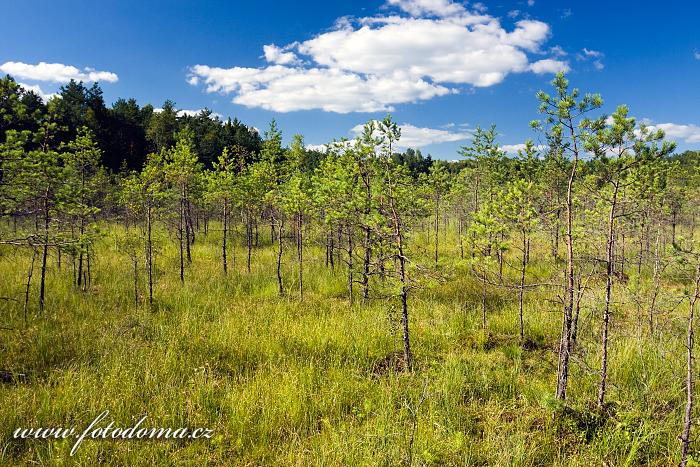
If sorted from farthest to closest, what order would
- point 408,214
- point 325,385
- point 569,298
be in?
point 408,214
point 325,385
point 569,298

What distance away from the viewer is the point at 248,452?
5.10 m

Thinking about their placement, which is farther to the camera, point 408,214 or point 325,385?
point 408,214

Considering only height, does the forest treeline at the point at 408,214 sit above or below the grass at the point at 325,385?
above

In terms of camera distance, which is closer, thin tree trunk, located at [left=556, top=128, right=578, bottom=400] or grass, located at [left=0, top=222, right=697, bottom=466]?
grass, located at [left=0, top=222, right=697, bottom=466]

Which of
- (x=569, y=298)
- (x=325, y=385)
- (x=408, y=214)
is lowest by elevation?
(x=325, y=385)

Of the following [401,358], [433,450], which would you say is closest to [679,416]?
[433,450]

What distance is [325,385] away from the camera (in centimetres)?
674

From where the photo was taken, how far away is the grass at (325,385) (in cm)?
504

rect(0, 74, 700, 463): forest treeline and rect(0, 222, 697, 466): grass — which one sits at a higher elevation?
rect(0, 74, 700, 463): forest treeline

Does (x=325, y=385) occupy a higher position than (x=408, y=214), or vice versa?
(x=408, y=214)

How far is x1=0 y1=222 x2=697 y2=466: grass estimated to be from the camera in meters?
5.04

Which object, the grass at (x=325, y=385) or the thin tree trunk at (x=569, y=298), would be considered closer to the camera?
the grass at (x=325, y=385)

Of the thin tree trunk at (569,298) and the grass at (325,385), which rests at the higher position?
the thin tree trunk at (569,298)

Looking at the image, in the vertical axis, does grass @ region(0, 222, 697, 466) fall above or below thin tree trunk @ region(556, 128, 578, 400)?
below
